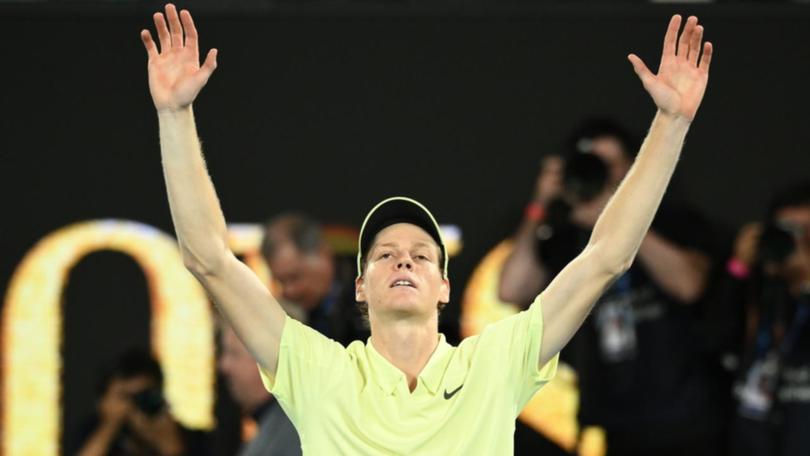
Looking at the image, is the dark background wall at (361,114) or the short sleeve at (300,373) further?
the dark background wall at (361,114)

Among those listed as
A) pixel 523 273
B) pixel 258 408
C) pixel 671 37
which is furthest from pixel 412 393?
pixel 523 273

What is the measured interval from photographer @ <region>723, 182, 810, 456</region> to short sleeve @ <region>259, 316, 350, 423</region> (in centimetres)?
265

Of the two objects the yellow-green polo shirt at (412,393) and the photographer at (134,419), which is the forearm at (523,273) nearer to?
the photographer at (134,419)

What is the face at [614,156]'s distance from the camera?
677 cm

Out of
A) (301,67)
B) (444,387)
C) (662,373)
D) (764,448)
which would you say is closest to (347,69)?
(301,67)

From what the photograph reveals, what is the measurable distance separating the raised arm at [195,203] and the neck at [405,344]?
0.80 feet

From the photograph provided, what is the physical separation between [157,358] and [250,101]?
3.44ft

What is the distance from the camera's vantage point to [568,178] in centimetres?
677

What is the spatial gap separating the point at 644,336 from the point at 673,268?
275 millimetres

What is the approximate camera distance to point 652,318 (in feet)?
22.2

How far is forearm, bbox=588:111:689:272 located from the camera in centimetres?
422

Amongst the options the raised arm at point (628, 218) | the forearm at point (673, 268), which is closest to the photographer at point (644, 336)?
the forearm at point (673, 268)

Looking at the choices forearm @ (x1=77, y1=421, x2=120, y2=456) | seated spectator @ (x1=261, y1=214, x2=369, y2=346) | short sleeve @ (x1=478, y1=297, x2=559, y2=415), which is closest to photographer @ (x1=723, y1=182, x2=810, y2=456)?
seated spectator @ (x1=261, y1=214, x2=369, y2=346)

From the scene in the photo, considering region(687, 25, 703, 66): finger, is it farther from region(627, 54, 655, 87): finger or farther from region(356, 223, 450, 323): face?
region(356, 223, 450, 323): face
